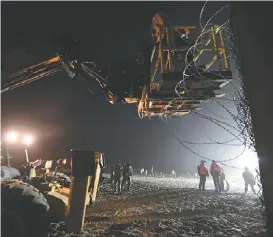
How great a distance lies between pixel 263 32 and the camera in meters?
2.91

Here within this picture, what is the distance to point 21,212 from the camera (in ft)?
14.4

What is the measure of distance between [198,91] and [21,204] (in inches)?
191

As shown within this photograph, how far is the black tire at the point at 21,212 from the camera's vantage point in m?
4.32

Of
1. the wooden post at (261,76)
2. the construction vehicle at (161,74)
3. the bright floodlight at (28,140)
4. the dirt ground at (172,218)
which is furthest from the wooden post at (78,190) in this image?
the wooden post at (261,76)

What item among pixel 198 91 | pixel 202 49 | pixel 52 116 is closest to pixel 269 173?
pixel 198 91

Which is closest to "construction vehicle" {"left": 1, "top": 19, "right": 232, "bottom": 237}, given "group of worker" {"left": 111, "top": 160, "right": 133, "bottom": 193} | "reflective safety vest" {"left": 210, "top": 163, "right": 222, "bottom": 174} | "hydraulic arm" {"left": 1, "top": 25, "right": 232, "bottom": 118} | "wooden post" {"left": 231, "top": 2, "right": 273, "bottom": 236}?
"hydraulic arm" {"left": 1, "top": 25, "right": 232, "bottom": 118}

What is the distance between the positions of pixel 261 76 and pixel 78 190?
183 inches

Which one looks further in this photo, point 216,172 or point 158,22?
point 216,172

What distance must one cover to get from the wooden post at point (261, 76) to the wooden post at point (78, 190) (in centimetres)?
389

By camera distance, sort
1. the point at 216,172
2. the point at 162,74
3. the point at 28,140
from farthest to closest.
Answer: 1. the point at 216,172
2. the point at 28,140
3. the point at 162,74

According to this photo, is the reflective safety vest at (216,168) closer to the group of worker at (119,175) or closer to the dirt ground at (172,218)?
the dirt ground at (172,218)

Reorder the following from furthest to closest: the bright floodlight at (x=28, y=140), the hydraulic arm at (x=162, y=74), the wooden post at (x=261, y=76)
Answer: the bright floodlight at (x=28, y=140) < the hydraulic arm at (x=162, y=74) < the wooden post at (x=261, y=76)

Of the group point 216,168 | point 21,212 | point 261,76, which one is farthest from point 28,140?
point 216,168

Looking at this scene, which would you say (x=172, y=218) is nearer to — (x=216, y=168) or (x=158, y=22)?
(x=158, y=22)
